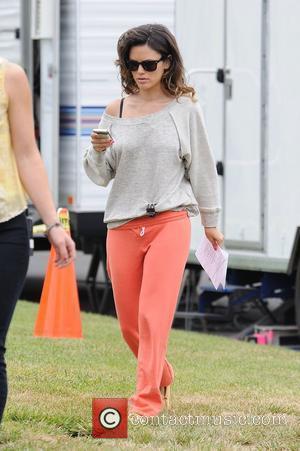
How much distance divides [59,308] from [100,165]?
3.78 m

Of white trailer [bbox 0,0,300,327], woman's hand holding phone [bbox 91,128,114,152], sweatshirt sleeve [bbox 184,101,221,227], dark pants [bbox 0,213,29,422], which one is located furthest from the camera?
white trailer [bbox 0,0,300,327]

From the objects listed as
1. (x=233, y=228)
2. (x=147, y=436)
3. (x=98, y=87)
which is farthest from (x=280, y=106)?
(x=147, y=436)

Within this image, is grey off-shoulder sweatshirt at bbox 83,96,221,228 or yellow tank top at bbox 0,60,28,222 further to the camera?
grey off-shoulder sweatshirt at bbox 83,96,221,228

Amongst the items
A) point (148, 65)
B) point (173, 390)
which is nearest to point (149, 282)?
point (148, 65)

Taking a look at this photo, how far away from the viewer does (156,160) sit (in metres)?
6.12

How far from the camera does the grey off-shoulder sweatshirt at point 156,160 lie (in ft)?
20.1

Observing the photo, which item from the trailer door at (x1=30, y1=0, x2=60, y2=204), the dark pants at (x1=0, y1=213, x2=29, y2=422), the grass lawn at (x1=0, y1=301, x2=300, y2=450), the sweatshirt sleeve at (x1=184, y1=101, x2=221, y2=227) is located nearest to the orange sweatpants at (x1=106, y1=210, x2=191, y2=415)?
the sweatshirt sleeve at (x1=184, y1=101, x2=221, y2=227)

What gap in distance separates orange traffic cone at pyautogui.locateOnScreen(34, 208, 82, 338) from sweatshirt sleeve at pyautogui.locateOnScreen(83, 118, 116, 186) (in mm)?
3408

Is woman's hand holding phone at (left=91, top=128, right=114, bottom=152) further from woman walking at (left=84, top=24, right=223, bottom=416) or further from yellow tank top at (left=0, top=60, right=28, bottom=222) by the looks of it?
yellow tank top at (left=0, top=60, right=28, bottom=222)

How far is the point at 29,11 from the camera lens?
43.7 feet

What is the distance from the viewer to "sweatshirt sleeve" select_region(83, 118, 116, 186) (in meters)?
6.18

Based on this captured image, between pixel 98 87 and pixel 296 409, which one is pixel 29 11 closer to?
pixel 98 87

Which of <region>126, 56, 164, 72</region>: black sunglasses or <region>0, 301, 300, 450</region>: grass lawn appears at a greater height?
<region>126, 56, 164, 72</region>: black sunglasses

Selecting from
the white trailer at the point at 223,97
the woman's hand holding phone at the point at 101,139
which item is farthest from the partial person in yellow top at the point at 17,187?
the white trailer at the point at 223,97
